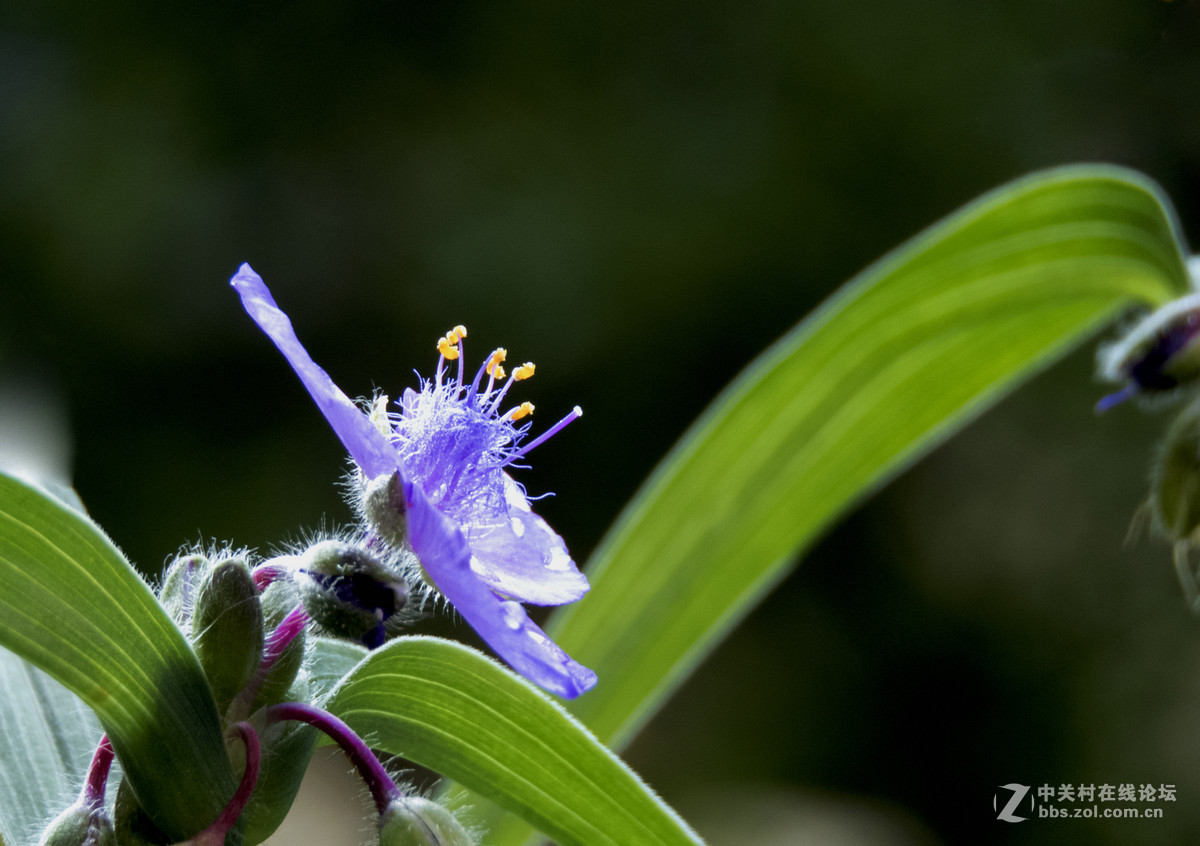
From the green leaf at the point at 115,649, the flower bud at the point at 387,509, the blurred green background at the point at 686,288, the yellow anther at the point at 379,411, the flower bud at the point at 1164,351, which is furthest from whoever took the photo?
the blurred green background at the point at 686,288

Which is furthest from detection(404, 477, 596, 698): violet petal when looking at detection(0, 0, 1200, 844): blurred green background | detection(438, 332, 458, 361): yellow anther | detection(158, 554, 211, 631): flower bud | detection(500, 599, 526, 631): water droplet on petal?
detection(0, 0, 1200, 844): blurred green background

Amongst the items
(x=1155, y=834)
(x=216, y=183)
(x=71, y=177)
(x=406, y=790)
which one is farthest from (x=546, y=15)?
(x=1155, y=834)

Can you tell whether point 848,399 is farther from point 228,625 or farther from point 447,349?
point 228,625

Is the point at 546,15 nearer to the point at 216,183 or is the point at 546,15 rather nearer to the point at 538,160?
the point at 538,160

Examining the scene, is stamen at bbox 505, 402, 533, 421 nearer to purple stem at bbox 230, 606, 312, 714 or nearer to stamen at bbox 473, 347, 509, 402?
stamen at bbox 473, 347, 509, 402

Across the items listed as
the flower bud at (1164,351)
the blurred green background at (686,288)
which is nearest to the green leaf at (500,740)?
the flower bud at (1164,351)

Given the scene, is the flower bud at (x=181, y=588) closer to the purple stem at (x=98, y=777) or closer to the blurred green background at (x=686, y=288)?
the purple stem at (x=98, y=777)

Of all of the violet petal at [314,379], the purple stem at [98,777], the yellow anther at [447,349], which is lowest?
the purple stem at [98,777]
